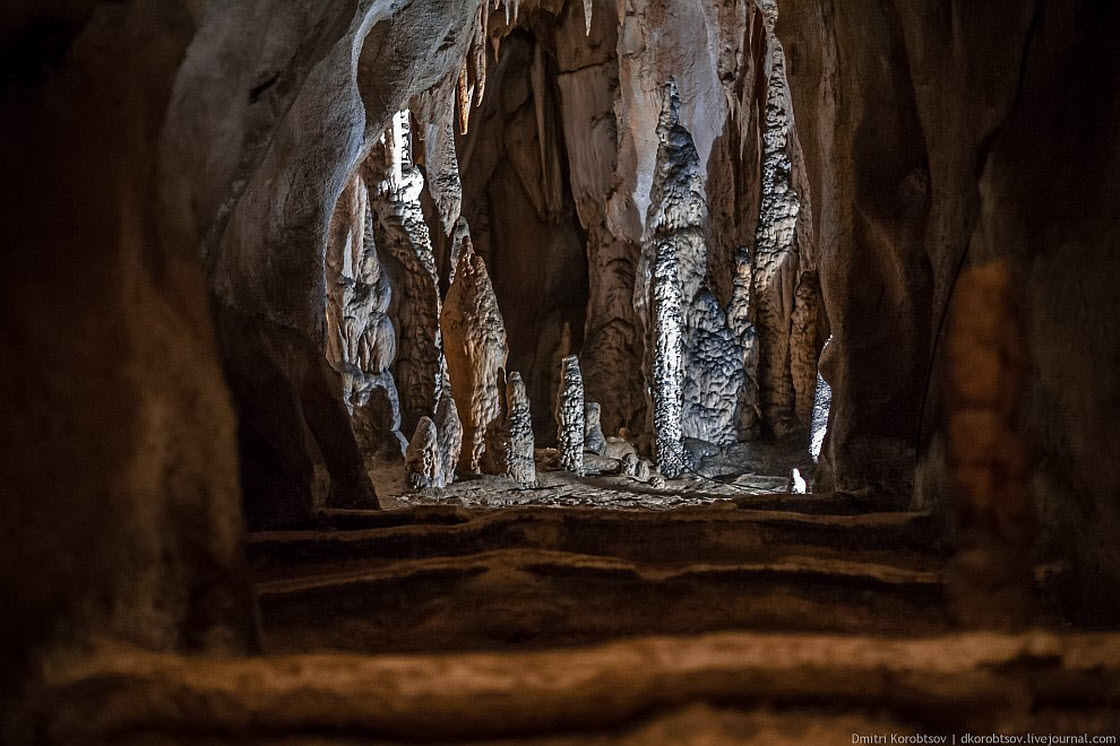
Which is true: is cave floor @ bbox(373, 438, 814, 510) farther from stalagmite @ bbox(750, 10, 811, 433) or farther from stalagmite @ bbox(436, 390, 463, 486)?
stalagmite @ bbox(750, 10, 811, 433)

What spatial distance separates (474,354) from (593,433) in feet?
9.57

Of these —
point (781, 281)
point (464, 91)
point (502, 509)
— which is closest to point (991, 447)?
point (502, 509)

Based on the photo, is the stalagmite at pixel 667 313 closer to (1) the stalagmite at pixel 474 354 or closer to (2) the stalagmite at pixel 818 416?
(2) the stalagmite at pixel 818 416

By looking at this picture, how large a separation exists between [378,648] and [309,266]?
311 cm

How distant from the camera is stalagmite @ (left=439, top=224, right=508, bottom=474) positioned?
35.8 ft

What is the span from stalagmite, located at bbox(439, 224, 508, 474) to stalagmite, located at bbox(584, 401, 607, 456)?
225 cm

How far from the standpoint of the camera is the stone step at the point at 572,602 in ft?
8.04

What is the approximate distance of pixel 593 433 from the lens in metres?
13.1

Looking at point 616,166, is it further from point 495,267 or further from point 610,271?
point 495,267

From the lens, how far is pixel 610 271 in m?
16.7

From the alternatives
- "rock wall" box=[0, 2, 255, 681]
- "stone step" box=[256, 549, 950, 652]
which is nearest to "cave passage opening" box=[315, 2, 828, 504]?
"stone step" box=[256, 549, 950, 652]

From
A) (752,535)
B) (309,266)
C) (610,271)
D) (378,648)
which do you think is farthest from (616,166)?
(378,648)

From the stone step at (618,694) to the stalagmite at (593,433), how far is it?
11306mm

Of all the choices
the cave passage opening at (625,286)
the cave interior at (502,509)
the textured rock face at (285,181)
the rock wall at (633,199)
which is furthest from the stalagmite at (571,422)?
the textured rock face at (285,181)
